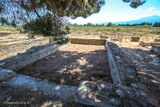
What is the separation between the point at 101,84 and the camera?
3088 millimetres

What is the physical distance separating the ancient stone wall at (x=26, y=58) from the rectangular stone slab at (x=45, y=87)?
1.15 metres

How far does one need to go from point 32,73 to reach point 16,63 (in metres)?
0.70

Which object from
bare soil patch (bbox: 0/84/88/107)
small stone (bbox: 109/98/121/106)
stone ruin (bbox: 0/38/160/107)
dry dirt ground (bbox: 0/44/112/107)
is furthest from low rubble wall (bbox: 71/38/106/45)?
small stone (bbox: 109/98/121/106)

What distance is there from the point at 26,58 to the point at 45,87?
2.82 metres

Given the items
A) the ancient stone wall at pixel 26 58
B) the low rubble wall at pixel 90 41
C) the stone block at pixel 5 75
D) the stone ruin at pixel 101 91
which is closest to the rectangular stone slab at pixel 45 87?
the stone ruin at pixel 101 91

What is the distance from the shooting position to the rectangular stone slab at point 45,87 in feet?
10.1

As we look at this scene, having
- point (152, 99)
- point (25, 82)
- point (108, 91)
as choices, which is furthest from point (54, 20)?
point (152, 99)

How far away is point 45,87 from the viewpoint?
3387 millimetres

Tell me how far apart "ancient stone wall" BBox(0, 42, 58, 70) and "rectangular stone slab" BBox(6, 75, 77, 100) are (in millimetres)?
1145

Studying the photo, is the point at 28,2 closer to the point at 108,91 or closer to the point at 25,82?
the point at 25,82

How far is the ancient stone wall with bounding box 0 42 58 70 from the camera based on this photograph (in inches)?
189

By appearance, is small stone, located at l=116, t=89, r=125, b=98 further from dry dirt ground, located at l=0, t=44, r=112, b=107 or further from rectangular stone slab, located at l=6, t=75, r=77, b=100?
rectangular stone slab, located at l=6, t=75, r=77, b=100

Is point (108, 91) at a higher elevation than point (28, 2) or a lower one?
lower

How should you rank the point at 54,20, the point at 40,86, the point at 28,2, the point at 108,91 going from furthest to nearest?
the point at 54,20 → the point at 28,2 → the point at 40,86 → the point at 108,91
